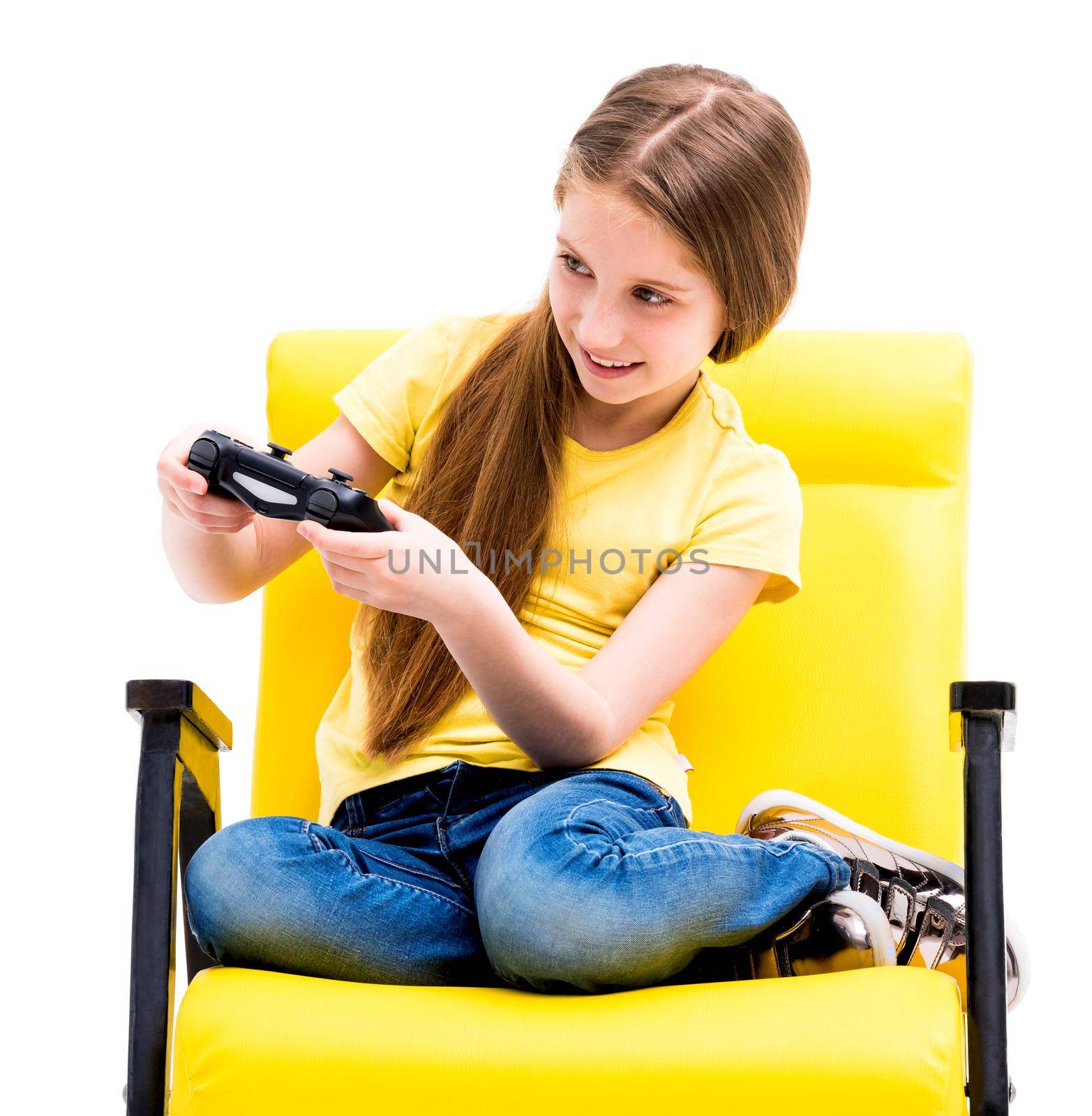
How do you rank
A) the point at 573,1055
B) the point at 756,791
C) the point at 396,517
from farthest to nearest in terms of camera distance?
the point at 756,791, the point at 396,517, the point at 573,1055

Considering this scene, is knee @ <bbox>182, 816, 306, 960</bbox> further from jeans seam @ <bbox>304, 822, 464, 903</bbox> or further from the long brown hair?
the long brown hair

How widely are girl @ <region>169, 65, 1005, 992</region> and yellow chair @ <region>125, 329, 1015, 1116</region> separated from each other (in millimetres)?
56

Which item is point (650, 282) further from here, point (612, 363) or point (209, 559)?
point (209, 559)

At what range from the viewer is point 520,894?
1.02 m

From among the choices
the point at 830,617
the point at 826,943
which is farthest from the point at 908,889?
the point at 830,617

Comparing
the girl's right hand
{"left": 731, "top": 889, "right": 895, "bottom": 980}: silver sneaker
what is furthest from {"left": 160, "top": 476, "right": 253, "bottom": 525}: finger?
{"left": 731, "top": 889, "right": 895, "bottom": 980}: silver sneaker

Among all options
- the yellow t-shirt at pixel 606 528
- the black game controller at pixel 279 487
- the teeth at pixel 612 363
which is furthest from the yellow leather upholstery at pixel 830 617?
the black game controller at pixel 279 487

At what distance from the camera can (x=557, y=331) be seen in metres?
1.29

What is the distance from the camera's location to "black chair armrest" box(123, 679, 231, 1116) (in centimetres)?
101

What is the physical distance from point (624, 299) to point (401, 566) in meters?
0.30

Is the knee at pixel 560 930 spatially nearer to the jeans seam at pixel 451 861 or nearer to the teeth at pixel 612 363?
the jeans seam at pixel 451 861

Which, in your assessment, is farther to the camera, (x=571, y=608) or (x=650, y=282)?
(x=571, y=608)

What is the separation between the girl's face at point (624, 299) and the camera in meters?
1.13

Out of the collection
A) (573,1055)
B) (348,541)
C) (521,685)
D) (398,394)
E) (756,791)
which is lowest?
(573,1055)
